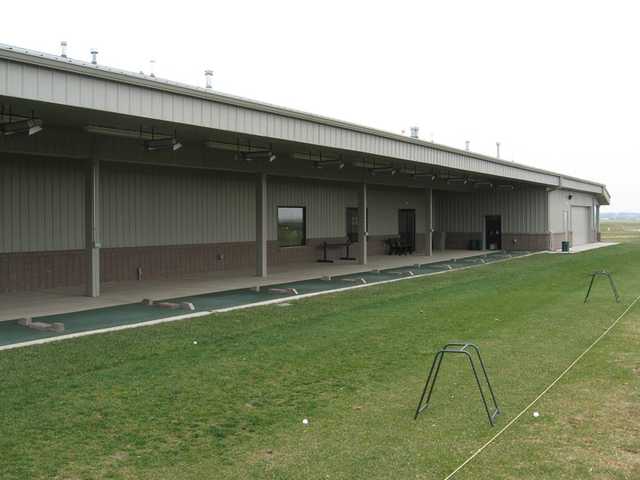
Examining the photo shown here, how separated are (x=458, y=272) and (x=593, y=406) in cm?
1438

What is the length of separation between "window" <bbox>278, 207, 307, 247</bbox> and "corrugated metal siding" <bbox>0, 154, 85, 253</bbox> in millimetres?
8427

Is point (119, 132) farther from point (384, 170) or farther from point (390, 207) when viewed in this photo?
point (390, 207)

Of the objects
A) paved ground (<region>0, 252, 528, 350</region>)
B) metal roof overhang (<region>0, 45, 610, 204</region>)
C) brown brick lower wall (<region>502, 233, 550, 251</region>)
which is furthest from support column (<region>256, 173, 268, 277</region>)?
brown brick lower wall (<region>502, 233, 550, 251</region>)

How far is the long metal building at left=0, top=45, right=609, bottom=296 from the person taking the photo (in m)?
10.5

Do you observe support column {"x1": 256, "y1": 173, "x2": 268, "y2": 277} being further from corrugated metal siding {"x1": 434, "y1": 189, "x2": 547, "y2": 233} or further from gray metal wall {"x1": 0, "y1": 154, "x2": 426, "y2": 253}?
corrugated metal siding {"x1": 434, "y1": 189, "x2": 547, "y2": 233}

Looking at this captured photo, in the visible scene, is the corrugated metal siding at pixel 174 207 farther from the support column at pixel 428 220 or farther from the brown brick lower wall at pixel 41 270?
the support column at pixel 428 220

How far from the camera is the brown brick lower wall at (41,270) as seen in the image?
14266 mm

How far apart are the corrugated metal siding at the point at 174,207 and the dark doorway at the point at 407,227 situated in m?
11.1

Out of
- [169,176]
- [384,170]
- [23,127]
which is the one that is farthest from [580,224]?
[23,127]

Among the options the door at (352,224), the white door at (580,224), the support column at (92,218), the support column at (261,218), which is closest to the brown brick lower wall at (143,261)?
the door at (352,224)

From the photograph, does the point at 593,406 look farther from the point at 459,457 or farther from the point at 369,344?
the point at 369,344

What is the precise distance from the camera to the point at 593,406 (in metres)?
6.05

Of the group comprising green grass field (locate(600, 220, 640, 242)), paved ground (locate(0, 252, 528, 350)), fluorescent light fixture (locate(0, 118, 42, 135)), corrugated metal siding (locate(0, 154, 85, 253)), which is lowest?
paved ground (locate(0, 252, 528, 350))

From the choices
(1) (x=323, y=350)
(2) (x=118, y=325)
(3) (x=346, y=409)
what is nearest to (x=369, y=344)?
(1) (x=323, y=350)
